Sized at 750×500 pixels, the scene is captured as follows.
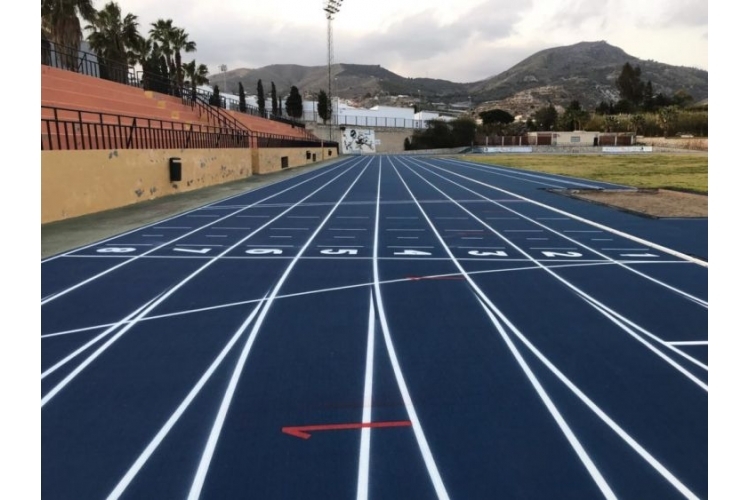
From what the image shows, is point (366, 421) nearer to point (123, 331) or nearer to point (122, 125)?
point (123, 331)

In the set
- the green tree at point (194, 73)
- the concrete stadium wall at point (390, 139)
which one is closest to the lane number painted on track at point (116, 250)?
the green tree at point (194, 73)

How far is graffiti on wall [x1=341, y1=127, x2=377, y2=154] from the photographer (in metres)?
83.8

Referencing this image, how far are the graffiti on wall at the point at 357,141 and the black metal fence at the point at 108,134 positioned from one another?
58154mm

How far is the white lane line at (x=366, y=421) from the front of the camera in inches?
127

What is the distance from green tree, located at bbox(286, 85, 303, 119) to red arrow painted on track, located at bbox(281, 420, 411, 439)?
83.6 metres

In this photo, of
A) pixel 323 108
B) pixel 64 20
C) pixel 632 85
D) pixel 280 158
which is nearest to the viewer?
pixel 64 20

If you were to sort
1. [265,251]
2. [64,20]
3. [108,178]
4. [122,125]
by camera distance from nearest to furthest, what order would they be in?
[265,251]
[108,178]
[122,125]
[64,20]

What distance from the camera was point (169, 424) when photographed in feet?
12.8

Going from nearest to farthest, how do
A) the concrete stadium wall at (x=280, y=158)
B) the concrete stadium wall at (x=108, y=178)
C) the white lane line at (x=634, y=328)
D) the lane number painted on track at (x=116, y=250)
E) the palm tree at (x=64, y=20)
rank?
1. the white lane line at (x=634, y=328)
2. the lane number painted on track at (x=116, y=250)
3. the concrete stadium wall at (x=108, y=178)
4. the palm tree at (x=64, y=20)
5. the concrete stadium wall at (x=280, y=158)

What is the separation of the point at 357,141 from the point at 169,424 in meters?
82.9

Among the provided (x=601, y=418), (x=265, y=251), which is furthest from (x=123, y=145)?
(x=601, y=418)

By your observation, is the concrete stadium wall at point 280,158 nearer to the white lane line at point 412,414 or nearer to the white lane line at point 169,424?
the white lane line at point 412,414

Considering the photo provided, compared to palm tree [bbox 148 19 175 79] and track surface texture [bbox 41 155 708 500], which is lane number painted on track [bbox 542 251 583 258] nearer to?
track surface texture [bbox 41 155 708 500]

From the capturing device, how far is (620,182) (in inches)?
960
